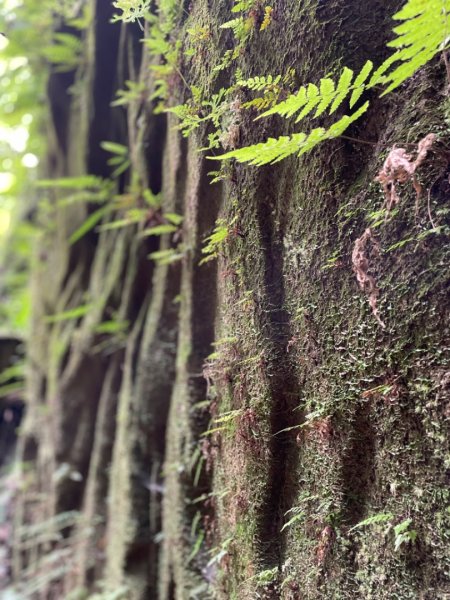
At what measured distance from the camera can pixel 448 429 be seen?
1.32m

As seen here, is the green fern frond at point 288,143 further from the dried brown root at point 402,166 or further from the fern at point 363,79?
the dried brown root at point 402,166

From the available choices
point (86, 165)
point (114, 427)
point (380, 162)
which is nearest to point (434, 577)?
point (380, 162)

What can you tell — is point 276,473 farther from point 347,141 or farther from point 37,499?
point 37,499

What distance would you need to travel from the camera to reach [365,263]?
1.53 m

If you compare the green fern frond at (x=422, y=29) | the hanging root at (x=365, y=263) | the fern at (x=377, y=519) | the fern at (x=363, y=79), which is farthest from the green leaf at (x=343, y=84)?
the fern at (x=377, y=519)

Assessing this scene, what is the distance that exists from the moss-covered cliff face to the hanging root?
2cm

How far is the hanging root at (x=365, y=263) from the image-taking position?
4.97 feet

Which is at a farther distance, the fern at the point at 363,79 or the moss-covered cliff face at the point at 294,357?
the moss-covered cliff face at the point at 294,357

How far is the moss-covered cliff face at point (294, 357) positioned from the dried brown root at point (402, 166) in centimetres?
4

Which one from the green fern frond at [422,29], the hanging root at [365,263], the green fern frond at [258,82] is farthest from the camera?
the green fern frond at [258,82]

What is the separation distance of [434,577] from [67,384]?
4.52 metres

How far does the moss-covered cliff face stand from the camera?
1.42 metres

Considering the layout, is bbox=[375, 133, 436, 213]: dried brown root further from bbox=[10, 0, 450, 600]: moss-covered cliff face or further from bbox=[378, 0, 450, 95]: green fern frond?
bbox=[378, 0, 450, 95]: green fern frond

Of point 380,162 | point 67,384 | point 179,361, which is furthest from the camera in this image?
point 67,384
